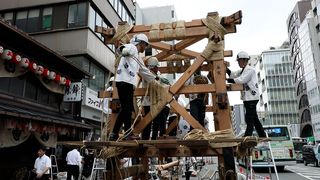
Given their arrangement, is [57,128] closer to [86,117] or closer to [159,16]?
[86,117]

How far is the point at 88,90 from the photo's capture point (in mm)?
17328

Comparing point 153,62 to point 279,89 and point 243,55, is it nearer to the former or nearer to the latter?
point 243,55

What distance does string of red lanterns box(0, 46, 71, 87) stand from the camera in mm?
10867

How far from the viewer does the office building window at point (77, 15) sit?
17.8 meters

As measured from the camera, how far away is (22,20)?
1834cm

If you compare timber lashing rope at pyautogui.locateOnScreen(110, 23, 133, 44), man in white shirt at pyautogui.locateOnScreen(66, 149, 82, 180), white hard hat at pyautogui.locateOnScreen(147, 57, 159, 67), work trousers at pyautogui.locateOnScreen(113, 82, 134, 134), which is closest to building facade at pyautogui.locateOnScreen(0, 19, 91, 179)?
man in white shirt at pyautogui.locateOnScreen(66, 149, 82, 180)

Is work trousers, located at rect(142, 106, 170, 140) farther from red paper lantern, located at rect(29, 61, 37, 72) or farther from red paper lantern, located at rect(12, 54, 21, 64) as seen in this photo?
red paper lantern, located at rect(29, 61, 37, 72)

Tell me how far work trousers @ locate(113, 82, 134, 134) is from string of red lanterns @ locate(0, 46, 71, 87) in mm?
7566

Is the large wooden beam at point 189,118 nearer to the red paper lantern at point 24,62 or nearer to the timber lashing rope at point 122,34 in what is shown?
the timber lashing rope at point 122,34

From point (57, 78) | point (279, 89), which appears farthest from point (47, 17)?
point (279, 89)

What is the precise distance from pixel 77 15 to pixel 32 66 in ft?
21.9

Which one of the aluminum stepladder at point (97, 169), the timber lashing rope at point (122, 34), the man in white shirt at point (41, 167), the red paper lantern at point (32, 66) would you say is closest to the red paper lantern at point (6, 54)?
the red paper lantern at point (32, 66)

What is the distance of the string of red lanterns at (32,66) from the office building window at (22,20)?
5.76 meters

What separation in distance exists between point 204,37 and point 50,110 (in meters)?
10.7
